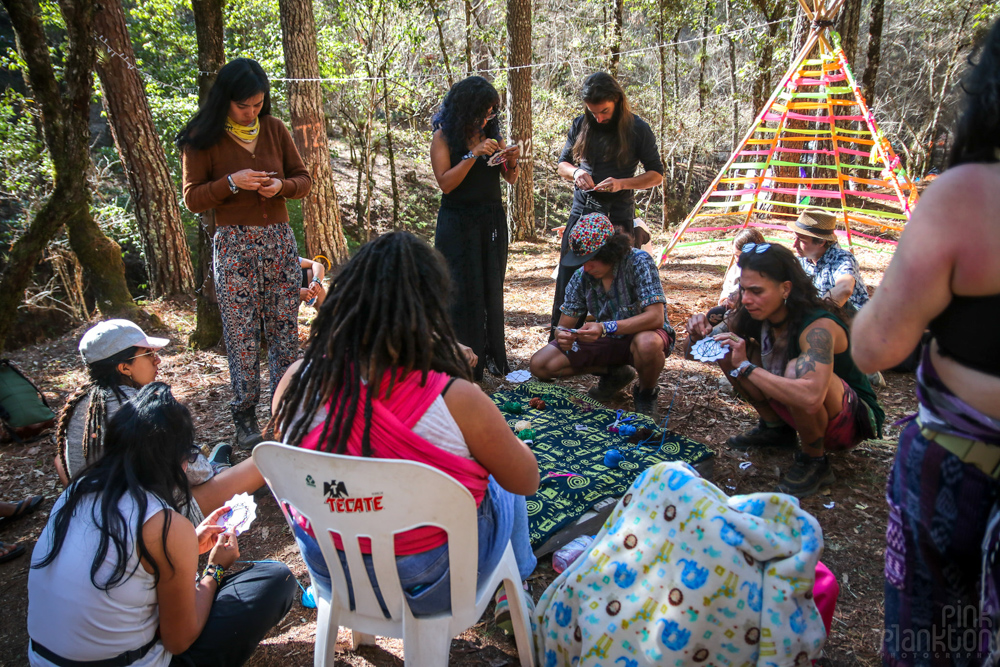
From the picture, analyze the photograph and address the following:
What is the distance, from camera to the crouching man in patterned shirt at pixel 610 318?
12.1ft

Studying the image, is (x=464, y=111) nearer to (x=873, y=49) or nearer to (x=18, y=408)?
(x=18, y=408)

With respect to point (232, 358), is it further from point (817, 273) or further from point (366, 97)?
point (366, 97)

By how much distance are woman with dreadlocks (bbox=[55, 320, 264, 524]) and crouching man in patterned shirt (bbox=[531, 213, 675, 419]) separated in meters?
2.08

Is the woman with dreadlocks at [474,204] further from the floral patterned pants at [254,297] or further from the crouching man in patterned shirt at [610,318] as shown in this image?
the floral patterned pants at [254,297]

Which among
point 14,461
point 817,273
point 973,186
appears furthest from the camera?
point 817,273

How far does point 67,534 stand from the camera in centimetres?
163

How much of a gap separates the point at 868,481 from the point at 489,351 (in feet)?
7.77

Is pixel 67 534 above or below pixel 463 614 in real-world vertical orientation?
above

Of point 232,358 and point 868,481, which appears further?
point 232,358

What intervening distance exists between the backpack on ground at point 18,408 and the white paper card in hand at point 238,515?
2.57m

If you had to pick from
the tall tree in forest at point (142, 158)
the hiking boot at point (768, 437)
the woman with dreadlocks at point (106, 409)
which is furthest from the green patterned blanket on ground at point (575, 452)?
the tall tree in forest at point (142, 158)

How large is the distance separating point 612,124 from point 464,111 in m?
1.13

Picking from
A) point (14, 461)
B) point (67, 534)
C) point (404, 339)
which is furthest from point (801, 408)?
point (14, 461)

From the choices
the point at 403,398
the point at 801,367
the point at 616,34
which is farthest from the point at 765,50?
the point at 403,398
